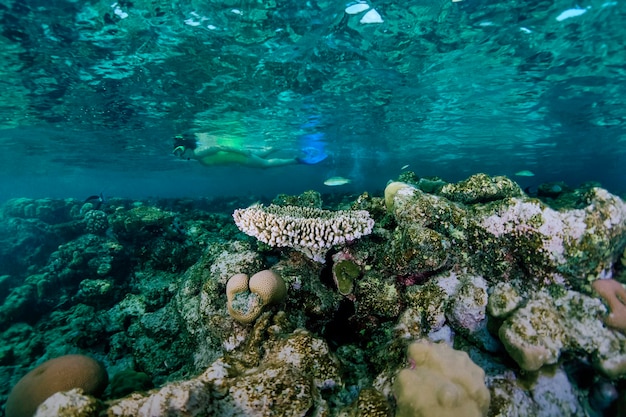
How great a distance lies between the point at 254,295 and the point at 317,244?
1.19 metres

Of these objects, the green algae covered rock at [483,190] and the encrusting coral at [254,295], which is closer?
the encrusting coral at [254,295]

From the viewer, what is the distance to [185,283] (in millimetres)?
5500

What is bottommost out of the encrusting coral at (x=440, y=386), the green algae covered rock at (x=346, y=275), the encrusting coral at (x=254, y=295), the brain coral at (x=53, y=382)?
the brain coral at (x=53, y=382)

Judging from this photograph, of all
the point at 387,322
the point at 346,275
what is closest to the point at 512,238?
the point at 387,322

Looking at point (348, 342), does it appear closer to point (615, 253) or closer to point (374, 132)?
point (615, 253)

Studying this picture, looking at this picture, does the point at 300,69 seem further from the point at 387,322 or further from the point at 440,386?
the point at 440,386

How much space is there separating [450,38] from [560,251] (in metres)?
11.2

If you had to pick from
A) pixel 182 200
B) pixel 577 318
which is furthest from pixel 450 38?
pixel 182 200

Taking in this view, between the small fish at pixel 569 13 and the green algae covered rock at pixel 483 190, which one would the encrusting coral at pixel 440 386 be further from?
the small fish at pixel 569 13

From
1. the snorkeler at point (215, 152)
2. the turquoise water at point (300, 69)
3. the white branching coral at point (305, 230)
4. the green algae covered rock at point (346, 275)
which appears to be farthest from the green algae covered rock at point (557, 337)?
the snorkeler at point (215, 152)

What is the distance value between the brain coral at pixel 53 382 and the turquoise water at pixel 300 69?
9868mm

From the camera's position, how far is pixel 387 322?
13.4 ft

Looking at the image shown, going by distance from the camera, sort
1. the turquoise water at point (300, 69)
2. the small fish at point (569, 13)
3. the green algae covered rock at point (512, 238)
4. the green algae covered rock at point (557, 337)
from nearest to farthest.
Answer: the green algae covered rock at point (557, 337) < the green algae covered rock at point (512, 238) < the turquoise water at point (300, 69) < the small fish at point (569, 13)

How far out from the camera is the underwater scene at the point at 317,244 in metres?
2.94
